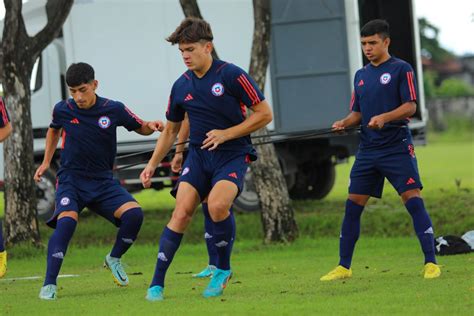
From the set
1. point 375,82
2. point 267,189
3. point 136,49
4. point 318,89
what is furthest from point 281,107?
point 375,82

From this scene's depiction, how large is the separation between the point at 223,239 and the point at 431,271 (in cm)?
204

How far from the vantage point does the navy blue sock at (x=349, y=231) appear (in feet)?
36.2

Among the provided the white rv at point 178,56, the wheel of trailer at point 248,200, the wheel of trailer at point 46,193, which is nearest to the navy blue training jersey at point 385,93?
the white rv at point 178,56

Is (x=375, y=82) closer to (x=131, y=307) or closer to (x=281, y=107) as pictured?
(x=131, y=307)

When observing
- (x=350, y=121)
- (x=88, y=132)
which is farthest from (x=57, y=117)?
(x=350, y=121)

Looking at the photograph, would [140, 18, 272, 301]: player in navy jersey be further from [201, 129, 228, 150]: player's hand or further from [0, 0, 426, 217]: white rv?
[0, 0, 426, 217]: white rv

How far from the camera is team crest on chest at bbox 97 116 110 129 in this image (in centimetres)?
1073

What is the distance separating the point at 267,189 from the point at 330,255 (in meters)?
1.67

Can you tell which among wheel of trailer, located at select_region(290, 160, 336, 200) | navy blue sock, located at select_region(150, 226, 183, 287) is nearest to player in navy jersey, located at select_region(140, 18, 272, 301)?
navy blue sock, located at select_region(150, 226, 183, 287)

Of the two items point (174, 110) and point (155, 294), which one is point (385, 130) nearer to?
point (174, 110)

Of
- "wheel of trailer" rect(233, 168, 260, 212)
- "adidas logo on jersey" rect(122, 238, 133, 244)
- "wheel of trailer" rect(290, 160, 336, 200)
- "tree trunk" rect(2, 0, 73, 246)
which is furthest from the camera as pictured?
"wheel of trailer" rect(290, 160, 336, 200)

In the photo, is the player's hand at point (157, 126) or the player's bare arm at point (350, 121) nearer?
the player's hand at point (157, 126)

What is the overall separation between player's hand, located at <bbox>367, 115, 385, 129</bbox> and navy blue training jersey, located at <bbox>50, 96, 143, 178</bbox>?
2.07 meters

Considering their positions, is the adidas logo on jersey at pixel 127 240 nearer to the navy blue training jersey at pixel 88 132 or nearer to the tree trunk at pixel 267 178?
Result: the navy blue training jersey at pixel 88 132
